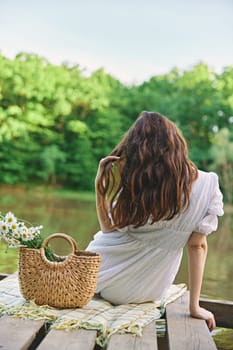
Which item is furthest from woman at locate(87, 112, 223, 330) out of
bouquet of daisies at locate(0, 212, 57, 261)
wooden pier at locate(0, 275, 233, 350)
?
bouquet of daisies at locate(0, 212, 57, 261)

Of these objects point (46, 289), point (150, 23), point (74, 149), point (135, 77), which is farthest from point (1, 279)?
point (150, 23)

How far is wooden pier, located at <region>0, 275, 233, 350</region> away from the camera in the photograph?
1.47 metres

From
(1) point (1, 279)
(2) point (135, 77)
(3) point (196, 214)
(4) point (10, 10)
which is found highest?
(4) point (10, 10)

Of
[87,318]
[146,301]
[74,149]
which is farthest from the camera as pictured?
[74,149]

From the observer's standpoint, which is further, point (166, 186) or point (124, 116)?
point (124, 116)

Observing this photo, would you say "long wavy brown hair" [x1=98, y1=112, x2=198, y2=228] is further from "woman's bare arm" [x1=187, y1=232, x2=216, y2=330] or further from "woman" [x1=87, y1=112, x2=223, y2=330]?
"woman's bare arm" [x1=187, y1=232, x2=216, y2=330]

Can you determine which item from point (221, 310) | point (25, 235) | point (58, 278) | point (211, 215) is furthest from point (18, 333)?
point (221, 310)

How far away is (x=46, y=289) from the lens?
1854 mm

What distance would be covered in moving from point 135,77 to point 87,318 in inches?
848

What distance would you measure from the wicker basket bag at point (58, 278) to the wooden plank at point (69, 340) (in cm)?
23

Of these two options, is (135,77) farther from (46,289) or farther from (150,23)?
(46,289)

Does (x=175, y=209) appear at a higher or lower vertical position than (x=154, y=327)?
higher

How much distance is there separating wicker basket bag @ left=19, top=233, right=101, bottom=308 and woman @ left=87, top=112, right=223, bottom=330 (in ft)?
0.64

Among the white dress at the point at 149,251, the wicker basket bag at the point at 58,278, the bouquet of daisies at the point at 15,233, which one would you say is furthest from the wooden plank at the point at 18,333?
the white dress at the point at 149,251
